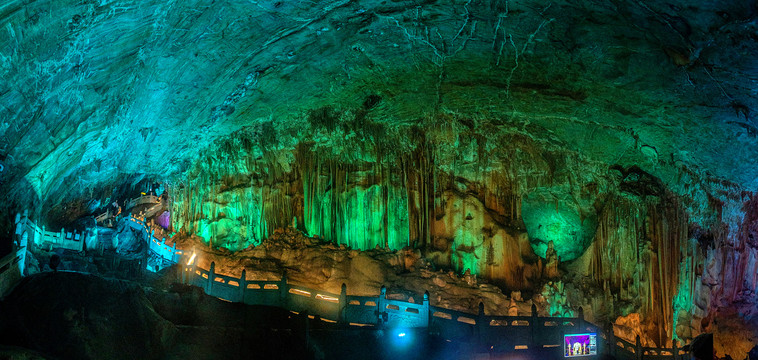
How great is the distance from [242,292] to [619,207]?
53.5ft

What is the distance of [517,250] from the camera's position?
25625 millimetres

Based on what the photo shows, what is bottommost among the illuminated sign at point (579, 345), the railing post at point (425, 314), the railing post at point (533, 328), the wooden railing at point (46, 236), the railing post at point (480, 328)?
the illuminated sign at point (579, 345)

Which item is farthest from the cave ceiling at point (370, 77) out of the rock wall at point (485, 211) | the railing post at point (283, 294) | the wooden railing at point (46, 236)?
the railing post at point (283, 294)

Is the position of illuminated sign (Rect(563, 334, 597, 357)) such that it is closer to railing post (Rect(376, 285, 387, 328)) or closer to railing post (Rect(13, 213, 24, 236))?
railing post (Rect(376, 285, 387, 328))

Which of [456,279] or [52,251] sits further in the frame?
[456,279]

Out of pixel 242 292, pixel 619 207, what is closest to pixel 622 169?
pixel 619 207

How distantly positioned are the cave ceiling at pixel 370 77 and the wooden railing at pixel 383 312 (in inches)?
224

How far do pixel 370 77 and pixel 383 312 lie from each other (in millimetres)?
8486

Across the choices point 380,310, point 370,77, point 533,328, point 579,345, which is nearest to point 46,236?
point 380,310

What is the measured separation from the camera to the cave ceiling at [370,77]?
552 inches

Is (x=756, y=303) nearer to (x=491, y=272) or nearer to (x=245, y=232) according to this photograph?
(x=491, y=272)

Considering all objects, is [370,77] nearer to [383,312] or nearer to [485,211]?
[383,312]

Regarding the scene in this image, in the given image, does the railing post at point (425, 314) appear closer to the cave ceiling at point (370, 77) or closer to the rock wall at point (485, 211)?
the rock wall at point (485, 211)

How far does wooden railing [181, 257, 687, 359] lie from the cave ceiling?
5.70 metres
